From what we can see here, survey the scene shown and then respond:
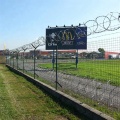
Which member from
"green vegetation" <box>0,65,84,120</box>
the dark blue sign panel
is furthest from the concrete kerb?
the dark blue sign panel

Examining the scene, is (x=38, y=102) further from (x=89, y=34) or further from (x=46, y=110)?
(x=89, y=34)

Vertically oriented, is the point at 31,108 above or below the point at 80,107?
below

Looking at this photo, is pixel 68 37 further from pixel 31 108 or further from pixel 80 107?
pixel 80 107

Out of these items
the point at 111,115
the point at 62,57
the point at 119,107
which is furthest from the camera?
the point at 62,57

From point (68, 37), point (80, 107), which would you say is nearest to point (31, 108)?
point (80, 107)

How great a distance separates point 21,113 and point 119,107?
2679mm

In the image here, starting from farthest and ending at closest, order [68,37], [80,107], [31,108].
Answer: [68,37], [31,108], [80,107]

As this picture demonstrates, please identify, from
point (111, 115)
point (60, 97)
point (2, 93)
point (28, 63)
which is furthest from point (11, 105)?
point (28, 63)

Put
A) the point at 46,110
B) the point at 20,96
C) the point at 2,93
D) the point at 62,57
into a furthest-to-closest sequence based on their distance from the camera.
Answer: the point at 62,57, the point at 2,93, the point at 20,96, the point at 46,110

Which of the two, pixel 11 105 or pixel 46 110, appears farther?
pixel 11 105

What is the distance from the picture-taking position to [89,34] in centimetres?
931

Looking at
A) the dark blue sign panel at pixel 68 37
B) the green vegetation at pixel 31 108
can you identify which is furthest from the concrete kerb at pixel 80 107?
the dark blue sign panel at pixel 68 37

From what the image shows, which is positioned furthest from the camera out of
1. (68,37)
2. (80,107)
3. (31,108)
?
(68,37)

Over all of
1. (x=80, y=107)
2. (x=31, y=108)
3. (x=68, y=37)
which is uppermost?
(x=68, y=37)
